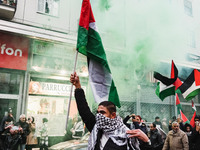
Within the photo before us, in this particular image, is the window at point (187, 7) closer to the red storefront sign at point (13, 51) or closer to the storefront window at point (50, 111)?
the storefront window at point (50, 111)

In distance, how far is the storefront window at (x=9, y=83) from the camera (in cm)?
834

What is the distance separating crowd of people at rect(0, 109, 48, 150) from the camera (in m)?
5.80

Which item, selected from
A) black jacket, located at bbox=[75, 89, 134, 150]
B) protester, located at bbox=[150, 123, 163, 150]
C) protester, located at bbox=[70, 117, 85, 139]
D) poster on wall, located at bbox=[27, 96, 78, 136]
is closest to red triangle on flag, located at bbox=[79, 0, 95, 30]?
Result: black jacket, located at bbox=[75, 89, 134, 150]

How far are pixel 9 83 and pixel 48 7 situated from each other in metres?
3.49

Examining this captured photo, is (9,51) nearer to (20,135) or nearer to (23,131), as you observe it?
(23,131)

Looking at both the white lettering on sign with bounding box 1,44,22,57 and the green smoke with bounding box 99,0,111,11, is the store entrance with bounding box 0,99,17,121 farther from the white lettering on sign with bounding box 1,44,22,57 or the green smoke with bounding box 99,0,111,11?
the green smoke with bounding box 99,0,111,11

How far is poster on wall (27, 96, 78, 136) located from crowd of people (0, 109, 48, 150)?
2.37 feet

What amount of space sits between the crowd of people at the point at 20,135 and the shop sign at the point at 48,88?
1243mm

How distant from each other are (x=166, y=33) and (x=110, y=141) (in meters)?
7.35

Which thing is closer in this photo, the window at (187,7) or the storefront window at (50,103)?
the window at (187,7)

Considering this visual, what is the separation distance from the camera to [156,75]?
6.39 metres

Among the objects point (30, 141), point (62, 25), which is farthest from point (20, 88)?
point (62, 25)

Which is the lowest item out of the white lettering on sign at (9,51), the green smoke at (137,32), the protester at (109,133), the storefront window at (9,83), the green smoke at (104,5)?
the protester at (109,133)

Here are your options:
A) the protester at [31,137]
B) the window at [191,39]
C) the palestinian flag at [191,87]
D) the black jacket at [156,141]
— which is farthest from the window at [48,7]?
the black jacket at [156,141]
